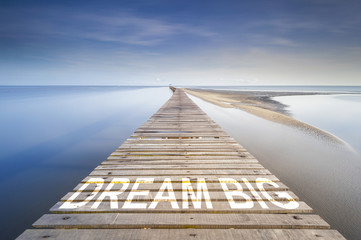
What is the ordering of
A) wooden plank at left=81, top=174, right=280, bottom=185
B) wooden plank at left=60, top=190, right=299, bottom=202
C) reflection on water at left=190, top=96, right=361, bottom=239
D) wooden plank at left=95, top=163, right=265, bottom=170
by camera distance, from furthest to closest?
reflection on water at left=190, top=96, right=361, bottom=239
wooden plank at left=95, top=163, right=265, bottom=170
wooden plank at left=81, top=174, right=280, bottom=185
wooden plank at left=60, top=190, right=299, bottom=202

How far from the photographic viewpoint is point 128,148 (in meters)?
4.53

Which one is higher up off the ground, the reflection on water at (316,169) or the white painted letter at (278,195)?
the white painted letter at (278,195)

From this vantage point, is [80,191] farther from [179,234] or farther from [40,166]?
[40,166]

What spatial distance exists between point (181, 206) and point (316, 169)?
469 cm

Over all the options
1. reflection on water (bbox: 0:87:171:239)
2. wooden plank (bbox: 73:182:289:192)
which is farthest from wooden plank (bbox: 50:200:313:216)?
reflection on water (bbox: 0:87:171:239)

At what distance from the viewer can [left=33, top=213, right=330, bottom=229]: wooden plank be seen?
2.00m

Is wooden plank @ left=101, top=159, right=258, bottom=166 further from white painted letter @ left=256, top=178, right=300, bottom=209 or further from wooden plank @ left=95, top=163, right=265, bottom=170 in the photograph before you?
white painted letter @ left=256, top=178, right=300, bottom=209

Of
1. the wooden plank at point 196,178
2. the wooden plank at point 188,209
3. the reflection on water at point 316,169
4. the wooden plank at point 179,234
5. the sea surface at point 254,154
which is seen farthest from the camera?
the sea surface at point 254,154

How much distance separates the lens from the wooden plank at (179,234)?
1.87 meters

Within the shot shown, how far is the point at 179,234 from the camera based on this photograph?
74.9 inches

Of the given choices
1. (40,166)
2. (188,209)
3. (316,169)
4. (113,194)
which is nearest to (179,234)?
(188,209)

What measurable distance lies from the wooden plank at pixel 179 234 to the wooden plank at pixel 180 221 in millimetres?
46

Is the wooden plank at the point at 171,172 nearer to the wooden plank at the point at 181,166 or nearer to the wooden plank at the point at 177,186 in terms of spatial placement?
the wooden plank at the point at 181,166

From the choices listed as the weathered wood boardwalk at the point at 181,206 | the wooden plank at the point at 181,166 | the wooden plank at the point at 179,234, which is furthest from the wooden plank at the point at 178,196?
the wooden plank at the point at 181,166
